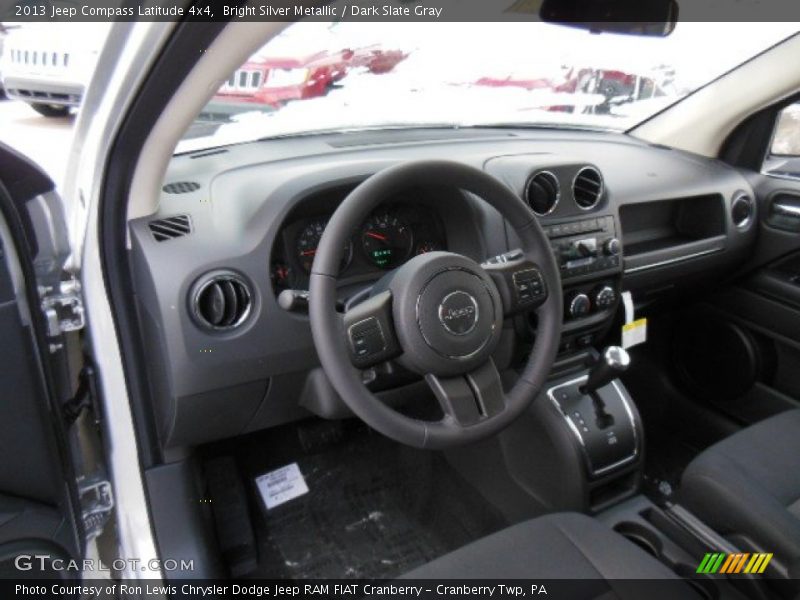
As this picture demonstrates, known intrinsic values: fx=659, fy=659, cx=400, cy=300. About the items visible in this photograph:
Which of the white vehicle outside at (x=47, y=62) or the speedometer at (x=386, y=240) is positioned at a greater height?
the white vehicle outside at (x=47, y=62)

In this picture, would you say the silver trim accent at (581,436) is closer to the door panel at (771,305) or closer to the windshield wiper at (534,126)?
the door panel at (771,305)

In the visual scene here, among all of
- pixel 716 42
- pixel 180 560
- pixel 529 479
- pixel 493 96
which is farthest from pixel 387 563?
pixel 716 42

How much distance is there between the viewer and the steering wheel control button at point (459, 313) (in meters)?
1.30

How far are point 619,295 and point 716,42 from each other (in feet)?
3.55

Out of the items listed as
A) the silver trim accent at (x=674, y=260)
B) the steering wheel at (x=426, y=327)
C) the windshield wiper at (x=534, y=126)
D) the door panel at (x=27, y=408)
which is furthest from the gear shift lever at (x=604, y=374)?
the door panel at (x=27, y=408)

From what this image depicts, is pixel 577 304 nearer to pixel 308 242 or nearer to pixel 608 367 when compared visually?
pixel 608 367

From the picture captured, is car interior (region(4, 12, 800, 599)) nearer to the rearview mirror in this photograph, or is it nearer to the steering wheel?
the steering wheel

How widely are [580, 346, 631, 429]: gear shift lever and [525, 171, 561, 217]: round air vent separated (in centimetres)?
44

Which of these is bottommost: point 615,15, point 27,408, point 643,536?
point 643,536

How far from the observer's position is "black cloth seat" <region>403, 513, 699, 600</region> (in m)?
1.25

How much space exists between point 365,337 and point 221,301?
37 centimetres

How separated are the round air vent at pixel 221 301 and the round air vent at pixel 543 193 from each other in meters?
0.85

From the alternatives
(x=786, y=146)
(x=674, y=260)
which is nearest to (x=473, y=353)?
(x=674, y=260)

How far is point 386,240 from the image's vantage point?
5.56 feet
